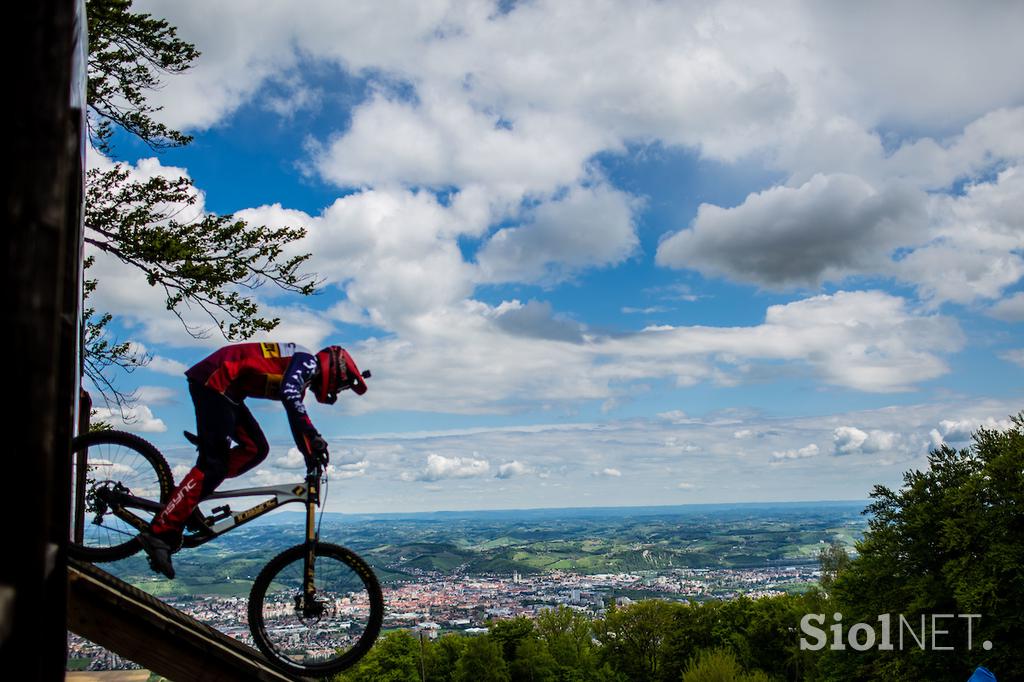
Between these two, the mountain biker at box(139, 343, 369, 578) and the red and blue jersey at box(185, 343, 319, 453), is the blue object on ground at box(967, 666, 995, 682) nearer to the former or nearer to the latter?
the mountain biker at box(139, 343, 369, 578)

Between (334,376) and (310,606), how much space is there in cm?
192

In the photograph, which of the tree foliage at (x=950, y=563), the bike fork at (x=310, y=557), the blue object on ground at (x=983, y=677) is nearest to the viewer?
the bike fork at (x=310, y=557)

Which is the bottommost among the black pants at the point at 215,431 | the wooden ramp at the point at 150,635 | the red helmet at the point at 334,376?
the wooden ramp at the point at 150,635

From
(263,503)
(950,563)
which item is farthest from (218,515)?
(950,563)

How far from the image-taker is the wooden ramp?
5.92m

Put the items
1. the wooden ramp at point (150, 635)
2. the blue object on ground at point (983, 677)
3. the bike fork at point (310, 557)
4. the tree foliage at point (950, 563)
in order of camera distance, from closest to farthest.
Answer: the wooden ramp at point (150, 635) < the bike fork at point (310, 557) < the blue object on ground at point (983, 677) < the tree foliage at point (950, 563)

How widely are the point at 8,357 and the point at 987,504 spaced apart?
36.1m

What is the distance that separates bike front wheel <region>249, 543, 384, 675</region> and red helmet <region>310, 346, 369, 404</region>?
4.26 ft

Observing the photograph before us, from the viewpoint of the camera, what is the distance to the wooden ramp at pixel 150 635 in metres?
5.92

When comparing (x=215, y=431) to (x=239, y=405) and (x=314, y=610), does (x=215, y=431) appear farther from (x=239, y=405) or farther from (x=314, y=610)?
(x=314, y=610)

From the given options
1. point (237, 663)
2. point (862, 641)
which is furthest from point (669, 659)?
point (237, 663)

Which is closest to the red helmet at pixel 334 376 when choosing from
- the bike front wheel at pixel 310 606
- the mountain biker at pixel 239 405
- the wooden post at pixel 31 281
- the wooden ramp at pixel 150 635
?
the mountain biker at pixel 239 405

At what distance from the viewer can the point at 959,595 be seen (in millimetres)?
28078

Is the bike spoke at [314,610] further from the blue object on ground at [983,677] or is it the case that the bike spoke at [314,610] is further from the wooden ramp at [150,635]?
the blue object on ground at [983,677]
